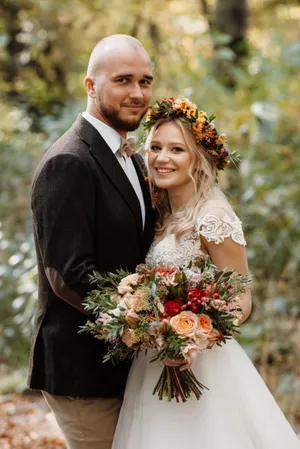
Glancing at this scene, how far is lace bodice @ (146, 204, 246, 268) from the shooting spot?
306 centimetres

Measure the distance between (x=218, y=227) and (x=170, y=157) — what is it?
42 cm

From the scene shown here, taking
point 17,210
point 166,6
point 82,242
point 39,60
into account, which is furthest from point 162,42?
point 82,242

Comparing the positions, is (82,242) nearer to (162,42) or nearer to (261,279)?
(261,279)

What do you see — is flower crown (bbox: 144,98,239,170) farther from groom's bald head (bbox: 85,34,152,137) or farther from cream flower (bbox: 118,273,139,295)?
cream flower (bbox: 118,273,139,295)

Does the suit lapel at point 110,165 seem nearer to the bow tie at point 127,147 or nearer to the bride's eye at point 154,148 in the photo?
the bow tie at point 127,147

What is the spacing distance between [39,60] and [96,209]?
23.5 feet

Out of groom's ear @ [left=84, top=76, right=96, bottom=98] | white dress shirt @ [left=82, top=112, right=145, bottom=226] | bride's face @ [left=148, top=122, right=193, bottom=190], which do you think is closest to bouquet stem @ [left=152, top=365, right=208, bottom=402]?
white dress shirt @ [left=82, top=112, right=145, bottom=226]

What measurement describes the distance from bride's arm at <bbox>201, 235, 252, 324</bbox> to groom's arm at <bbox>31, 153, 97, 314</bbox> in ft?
1.80

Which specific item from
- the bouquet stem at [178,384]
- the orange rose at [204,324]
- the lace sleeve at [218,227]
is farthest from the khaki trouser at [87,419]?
the lace sleeve at [218,227]

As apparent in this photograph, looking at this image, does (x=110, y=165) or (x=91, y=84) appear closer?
(x=110, y=165)

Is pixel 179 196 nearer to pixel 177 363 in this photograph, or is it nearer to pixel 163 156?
pixel 163 156

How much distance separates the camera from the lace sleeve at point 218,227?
3053 millimetres

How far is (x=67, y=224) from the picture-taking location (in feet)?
9.48

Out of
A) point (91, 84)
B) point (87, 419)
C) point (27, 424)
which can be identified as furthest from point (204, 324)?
point (27, 424)
